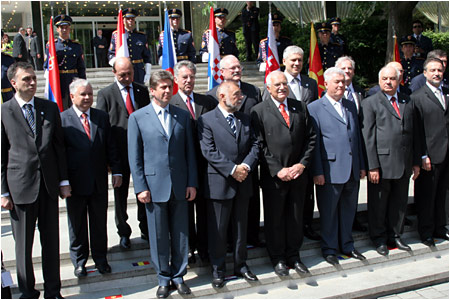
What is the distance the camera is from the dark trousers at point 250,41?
43.1 feet

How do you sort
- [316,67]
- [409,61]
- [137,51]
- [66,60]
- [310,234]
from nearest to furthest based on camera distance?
[310,234], [316,67], [137,51], [66,60], [409,61]

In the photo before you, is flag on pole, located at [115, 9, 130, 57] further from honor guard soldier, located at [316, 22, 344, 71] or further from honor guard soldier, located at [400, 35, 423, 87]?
honor guard soldier, located at [400, 35, 423, 87]

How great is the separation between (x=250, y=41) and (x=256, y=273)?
9594 millimetres

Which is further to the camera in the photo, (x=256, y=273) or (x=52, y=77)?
(x=52, y=77)

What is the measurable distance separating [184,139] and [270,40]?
359cm

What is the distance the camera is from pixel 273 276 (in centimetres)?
452

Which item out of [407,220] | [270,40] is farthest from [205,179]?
[270,40]

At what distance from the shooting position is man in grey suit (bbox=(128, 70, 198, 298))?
411 cm

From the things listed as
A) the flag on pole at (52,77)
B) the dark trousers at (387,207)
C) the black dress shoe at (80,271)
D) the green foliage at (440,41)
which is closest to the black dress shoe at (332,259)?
the dark trousers at (387,207)

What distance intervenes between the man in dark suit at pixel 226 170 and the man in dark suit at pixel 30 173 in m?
1.19

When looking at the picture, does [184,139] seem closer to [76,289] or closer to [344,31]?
[76,289]

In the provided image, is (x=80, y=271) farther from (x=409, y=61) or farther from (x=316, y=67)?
(x=409, y=61)

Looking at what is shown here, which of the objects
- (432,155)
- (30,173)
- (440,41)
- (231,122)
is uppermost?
(440,41)

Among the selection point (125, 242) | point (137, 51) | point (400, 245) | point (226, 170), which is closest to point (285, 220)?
point (226, 170)
